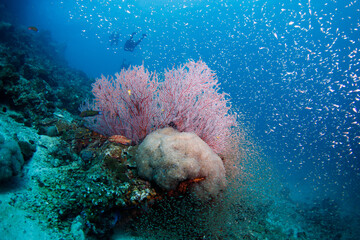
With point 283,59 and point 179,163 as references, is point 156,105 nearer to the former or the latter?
point 179,163

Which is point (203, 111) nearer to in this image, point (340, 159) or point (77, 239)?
point (77, 239)

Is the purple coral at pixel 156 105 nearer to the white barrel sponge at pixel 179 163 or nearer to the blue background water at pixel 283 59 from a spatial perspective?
the white barrel sponge at pixel 179 163

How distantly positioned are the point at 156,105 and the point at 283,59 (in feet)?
217

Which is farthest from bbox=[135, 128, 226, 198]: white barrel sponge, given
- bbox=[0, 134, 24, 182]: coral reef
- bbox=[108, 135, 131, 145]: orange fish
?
bbox=[0, 134, 24, 182]: coral reef

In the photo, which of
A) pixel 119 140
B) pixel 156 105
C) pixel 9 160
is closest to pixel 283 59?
pixel 156 105

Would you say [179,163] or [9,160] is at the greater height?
[179,163]

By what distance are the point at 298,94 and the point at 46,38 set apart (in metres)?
63.9

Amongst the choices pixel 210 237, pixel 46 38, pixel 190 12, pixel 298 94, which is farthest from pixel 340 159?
pixel 46 38

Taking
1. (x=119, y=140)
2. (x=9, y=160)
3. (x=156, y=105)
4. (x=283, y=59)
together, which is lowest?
(x=9, y=160)

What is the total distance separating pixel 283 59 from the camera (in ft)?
182

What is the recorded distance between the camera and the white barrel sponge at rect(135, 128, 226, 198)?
9.12 ft

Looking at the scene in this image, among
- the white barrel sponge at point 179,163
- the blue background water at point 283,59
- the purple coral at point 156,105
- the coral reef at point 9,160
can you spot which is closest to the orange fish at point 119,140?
the purple coral at point 156,105

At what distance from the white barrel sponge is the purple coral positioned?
0.72 meters

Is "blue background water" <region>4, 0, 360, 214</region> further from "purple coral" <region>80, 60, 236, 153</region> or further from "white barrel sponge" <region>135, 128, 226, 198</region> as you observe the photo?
"white barrel sponge" <region>135, 128, 226, 198</region>
